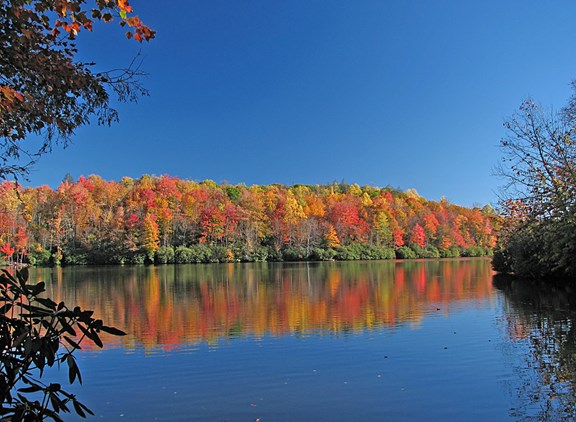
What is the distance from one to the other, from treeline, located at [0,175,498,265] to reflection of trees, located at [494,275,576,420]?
49907 millimetres

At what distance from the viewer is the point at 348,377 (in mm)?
7996

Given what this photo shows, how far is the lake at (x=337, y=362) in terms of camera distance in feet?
21.5

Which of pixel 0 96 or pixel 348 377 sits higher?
pixel 0 96

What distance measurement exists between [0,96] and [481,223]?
85.8 metres

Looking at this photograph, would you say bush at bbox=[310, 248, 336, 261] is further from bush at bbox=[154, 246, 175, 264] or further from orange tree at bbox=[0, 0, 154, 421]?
orange tree at bbox=[0, 0, 154, 421]

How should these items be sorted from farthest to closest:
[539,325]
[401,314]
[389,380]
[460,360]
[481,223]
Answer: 1. [481,223]
2. [401,314]
3. [539,325]
4. [460,360]
5. [389,380]

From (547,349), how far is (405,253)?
62.4 meters

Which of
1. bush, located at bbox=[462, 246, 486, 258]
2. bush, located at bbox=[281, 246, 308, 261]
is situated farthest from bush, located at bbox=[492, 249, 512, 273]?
bush, located at bbox=[462, 246, 486, 258]

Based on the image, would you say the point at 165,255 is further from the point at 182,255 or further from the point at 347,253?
the point at 347,253

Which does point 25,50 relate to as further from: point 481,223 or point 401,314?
point 481,223

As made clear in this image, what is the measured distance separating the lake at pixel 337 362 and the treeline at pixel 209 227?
46.5 metres

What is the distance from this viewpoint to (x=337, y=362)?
8992 mm

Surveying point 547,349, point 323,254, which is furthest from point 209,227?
point 547,349

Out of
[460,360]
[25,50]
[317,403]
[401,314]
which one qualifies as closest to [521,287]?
[401,314]
